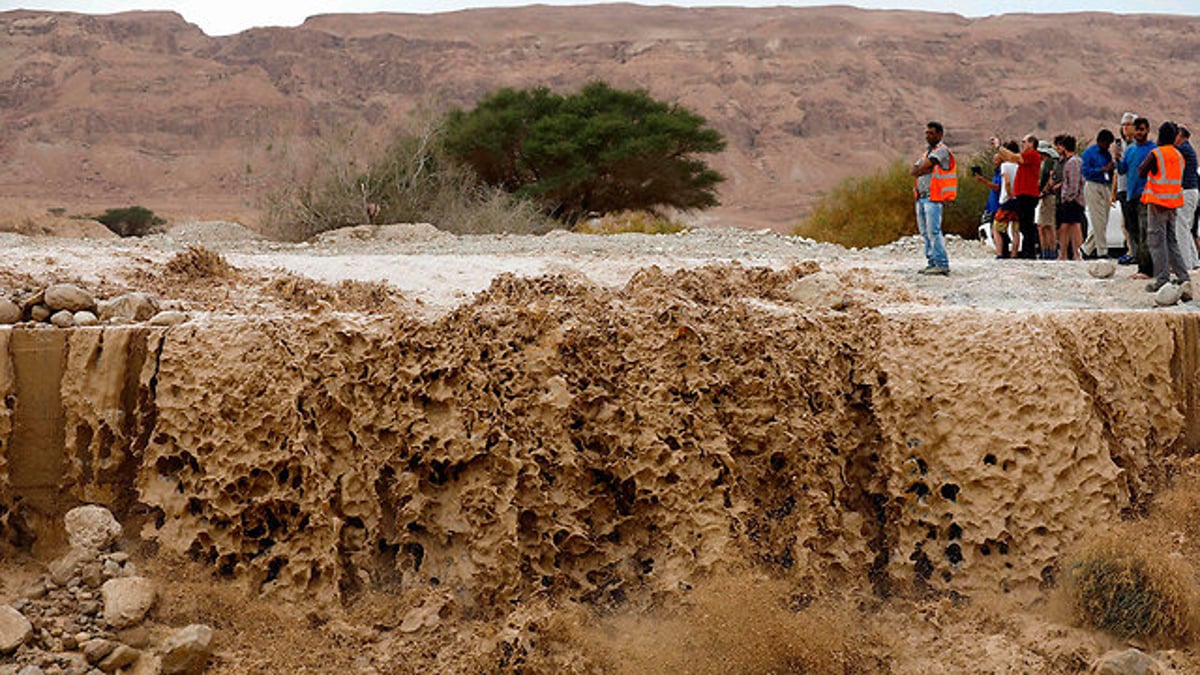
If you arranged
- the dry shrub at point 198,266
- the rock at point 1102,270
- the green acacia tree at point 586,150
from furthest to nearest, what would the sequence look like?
the green acacia tree at point 586,150 < the rock at point 1102,270 < the dry shrub at point 198,266

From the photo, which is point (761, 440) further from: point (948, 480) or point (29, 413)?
point (29, 413)

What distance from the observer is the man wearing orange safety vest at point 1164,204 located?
8320 mm

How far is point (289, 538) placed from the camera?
20.7 feet

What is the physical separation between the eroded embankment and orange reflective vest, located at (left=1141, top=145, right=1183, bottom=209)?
67.5 inches

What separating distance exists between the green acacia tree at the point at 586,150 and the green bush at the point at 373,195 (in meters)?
5.78

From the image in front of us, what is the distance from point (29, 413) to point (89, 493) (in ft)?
1.74

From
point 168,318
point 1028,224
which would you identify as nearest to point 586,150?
point 1028,224

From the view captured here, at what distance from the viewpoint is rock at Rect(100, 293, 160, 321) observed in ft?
22.3

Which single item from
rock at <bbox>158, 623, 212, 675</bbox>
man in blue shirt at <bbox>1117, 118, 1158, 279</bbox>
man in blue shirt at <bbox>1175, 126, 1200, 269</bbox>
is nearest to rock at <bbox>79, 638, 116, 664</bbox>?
rock at <bbox>158, 623, 212, 675</bbox>

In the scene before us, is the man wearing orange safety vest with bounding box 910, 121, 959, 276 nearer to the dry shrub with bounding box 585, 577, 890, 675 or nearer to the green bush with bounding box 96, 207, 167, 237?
the dry shrub with bounding box 585, 577, 890, 675

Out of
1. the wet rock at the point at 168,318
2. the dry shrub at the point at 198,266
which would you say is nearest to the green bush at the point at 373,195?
the dry shrub at the point at 198,266

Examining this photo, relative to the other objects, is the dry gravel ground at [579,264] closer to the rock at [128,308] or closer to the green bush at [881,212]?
the rock at [128,308]

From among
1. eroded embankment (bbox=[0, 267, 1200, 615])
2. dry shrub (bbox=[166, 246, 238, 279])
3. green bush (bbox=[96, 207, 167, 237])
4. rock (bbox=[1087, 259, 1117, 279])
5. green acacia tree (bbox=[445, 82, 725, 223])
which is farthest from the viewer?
green bush (bbox=[96, 207, 167, 237])

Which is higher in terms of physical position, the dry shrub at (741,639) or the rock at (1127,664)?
the dry shrub at (741,639)
